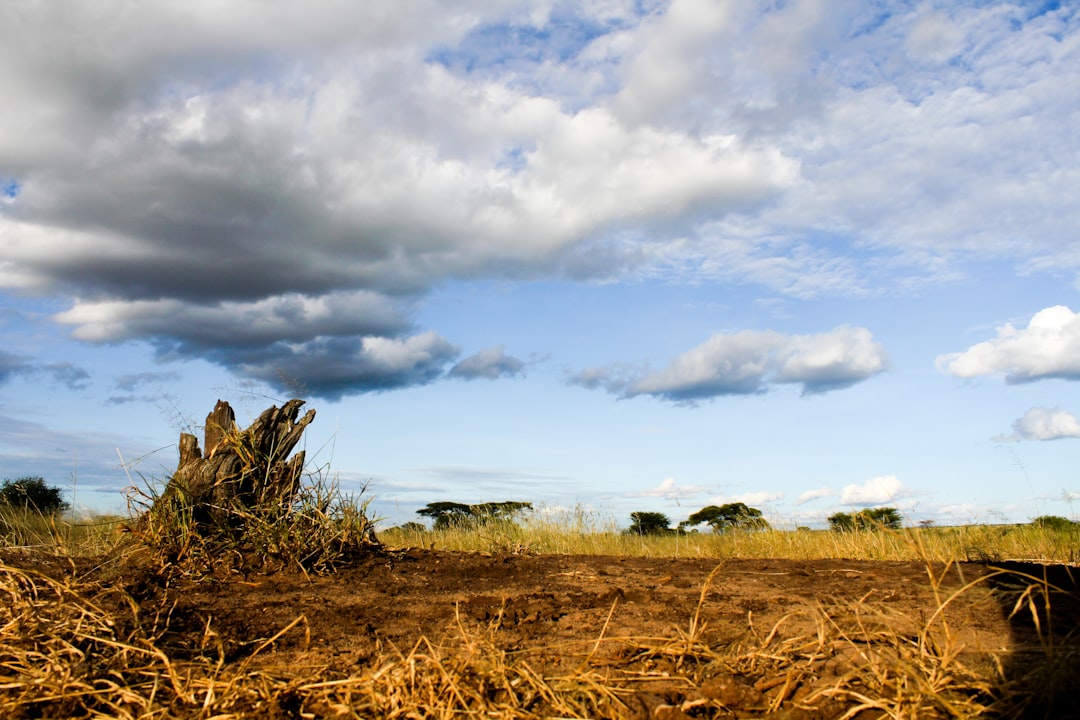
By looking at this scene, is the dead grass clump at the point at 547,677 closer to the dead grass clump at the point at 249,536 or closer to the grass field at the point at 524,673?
the grass field at the point at 524,673

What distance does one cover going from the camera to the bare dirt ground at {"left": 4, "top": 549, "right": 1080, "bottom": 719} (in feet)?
9.42

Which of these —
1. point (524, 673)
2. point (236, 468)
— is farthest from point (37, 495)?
point (524, 673)

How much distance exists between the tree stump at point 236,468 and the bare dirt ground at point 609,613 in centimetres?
78

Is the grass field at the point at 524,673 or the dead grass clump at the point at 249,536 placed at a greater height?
the dead grass clump at the point at 249,536

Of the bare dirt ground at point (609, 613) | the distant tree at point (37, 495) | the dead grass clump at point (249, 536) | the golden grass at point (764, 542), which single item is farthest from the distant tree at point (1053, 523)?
the distant tree at point (37, 495)

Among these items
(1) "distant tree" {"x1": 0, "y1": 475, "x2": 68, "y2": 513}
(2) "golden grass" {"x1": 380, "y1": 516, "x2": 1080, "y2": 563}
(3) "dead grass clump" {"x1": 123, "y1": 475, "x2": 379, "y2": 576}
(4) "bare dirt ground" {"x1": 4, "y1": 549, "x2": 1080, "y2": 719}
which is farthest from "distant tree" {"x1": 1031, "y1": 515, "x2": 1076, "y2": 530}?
(1) "distant tree" {"x1": 0, "y1": 475, "x2": 68, "y2": 513}

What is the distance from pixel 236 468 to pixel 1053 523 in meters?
9.29

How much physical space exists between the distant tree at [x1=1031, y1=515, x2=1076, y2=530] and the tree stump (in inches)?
313

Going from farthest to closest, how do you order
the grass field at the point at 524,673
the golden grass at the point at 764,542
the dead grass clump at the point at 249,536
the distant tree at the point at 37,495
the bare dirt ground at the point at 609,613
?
the distant tree at the point at 37,495, the golden grass at the point at 764,542, the dead grass clump at the point at 249,536, the bare dirt ground at the point at 609,613, the grass field at the point at 524,673

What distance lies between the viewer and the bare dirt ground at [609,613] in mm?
2871

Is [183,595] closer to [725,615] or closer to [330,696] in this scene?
[330,696]

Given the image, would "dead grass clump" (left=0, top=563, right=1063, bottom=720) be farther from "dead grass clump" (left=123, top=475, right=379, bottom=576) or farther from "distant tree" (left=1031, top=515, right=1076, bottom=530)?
"distant tree" (left=1031, top=515, right=1076, bottom=530)

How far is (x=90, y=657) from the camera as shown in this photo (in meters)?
3.28

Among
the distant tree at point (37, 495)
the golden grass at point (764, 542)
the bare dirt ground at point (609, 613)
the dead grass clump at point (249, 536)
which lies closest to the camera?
the bare dirt ground at point (609, 613)
